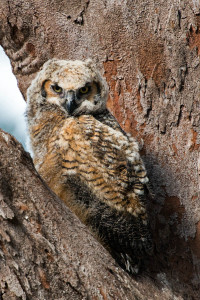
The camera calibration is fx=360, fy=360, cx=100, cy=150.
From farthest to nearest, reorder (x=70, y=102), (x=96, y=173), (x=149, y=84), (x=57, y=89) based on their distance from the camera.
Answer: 1. (x=149, y=84)
2. (x=57, y=89)
3. (x=70, y=102)
4. (x=96, y=173)

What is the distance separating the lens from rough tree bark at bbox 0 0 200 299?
2416 millimetres

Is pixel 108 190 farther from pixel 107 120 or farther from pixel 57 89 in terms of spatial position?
pixel 57 89

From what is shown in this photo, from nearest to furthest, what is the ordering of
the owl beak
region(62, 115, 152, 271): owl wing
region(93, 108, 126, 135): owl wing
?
region(62, 115, 152, 271): owl wing → the owl beak → region(93, 108, 126, 135): owl wing

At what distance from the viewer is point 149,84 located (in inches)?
106

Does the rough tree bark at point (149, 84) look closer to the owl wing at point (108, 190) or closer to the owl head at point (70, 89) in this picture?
the owl wing at point (108, 190)

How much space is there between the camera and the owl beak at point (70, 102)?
2.23 metres

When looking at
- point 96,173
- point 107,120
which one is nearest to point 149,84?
point 107,120

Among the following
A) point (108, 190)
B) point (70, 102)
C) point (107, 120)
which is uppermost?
point (70, 102)

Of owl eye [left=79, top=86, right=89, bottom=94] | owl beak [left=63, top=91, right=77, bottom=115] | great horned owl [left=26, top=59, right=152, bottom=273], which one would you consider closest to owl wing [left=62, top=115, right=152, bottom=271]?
great horned owl [left=26, top=59, right=152, bottom=273]

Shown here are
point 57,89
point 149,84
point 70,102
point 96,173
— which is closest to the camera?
point 96,173

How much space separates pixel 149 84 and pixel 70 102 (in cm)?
75

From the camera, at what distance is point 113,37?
2875 millimetres

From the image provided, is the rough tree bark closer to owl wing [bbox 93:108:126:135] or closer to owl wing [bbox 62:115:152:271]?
owl wing [bbox 62:115:152:271]

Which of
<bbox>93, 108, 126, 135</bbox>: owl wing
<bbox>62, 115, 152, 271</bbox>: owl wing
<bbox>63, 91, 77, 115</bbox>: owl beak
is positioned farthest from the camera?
<bbox>93, 108, 126, 135</bbox>: owl wing
